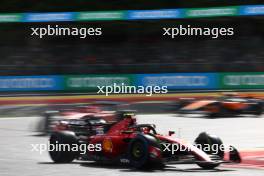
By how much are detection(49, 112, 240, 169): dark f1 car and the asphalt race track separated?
16cm

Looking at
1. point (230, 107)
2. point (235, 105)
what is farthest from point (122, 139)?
point (235, 105)

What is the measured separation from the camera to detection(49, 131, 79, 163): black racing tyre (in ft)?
38.2

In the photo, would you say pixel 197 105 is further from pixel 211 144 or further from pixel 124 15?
pixel 124 15

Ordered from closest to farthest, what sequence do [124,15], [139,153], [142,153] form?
[142,153]
[139,153]
[124,15]

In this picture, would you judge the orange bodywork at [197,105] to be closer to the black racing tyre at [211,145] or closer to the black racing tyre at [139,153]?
the black racing tyre at [211,145]

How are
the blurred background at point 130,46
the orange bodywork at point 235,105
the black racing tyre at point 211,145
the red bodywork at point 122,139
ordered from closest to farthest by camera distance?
the red bodywork at point 122,139, the black racing tyre at point 211,145, the orange bodywork at point 235,105, the blurred background at point 130,46

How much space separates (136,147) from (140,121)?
36.3ft

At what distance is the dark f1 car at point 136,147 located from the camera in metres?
10.5

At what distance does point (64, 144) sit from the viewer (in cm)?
1170

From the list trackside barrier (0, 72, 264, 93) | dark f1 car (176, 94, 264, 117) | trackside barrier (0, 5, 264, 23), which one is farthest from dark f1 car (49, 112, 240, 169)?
trackside barrier (0, 5, 264, 23)

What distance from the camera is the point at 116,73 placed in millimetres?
29984

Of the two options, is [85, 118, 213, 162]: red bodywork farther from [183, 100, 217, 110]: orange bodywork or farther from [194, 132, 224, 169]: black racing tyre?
[183, 100, 217, 110]: orange bodywork

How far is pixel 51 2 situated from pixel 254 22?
1172 cm

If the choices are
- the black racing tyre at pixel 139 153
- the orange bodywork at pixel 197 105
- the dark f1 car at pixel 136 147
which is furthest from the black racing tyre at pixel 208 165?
the orange bodywork at pixel 197 105
